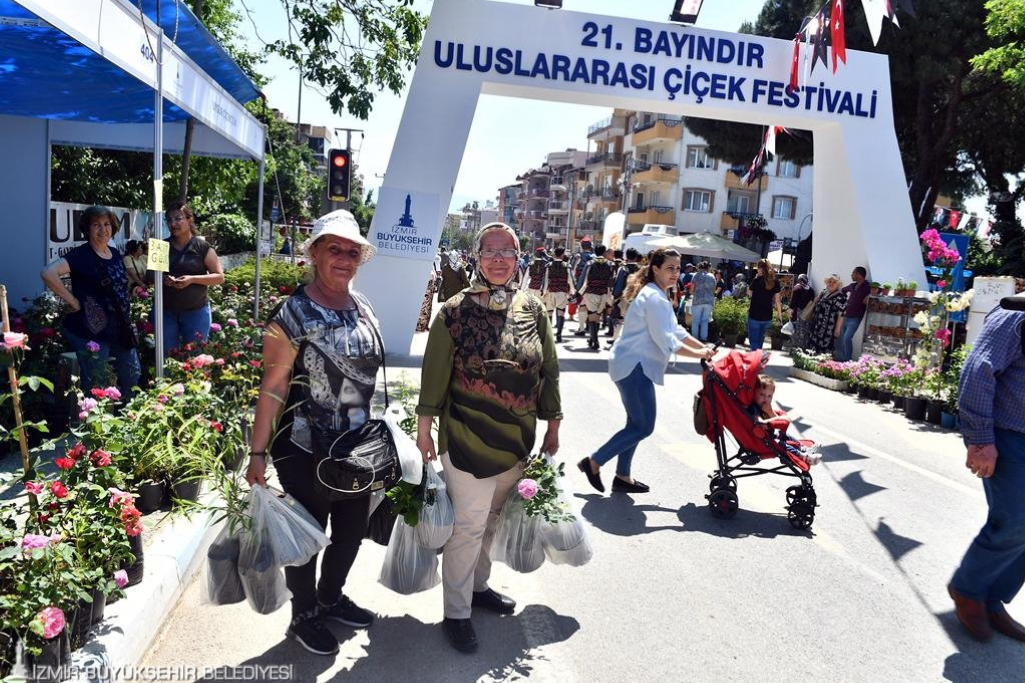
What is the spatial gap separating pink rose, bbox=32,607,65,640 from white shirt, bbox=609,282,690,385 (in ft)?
13.1

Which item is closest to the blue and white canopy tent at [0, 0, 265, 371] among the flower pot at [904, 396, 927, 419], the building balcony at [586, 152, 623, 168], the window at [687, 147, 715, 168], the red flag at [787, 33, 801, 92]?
the flower pot at [904, 396, 927, 419]

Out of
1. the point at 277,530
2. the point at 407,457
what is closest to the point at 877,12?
the point at 407,457

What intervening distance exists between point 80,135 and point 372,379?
916 centimetres

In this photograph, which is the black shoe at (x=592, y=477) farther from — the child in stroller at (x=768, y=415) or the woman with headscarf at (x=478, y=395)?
the woman with headscarf at (x=478, y=395)

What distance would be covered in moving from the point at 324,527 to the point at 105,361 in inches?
126

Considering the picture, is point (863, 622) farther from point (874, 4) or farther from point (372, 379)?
point (874, 4)

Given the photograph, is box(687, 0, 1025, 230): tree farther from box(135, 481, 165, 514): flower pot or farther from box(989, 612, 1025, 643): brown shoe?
box(135, 481, 165, 514): flower pot

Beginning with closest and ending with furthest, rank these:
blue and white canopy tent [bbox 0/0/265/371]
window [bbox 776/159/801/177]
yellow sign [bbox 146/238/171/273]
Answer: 1. blue and white canopy tent [bbox 0/0/265/371]
2. yellow sign [bbox 146/238/171/273]
3. window [bbox 776/159/801/177]

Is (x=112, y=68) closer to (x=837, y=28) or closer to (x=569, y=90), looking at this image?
(x=569, y=90)

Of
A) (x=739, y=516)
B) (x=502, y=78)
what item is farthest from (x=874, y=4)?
(x=739, y=516)

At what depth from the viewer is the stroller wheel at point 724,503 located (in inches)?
220

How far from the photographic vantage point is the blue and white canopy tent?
468 cm

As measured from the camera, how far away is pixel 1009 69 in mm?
14695

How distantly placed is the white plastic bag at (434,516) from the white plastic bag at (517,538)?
0.35m
